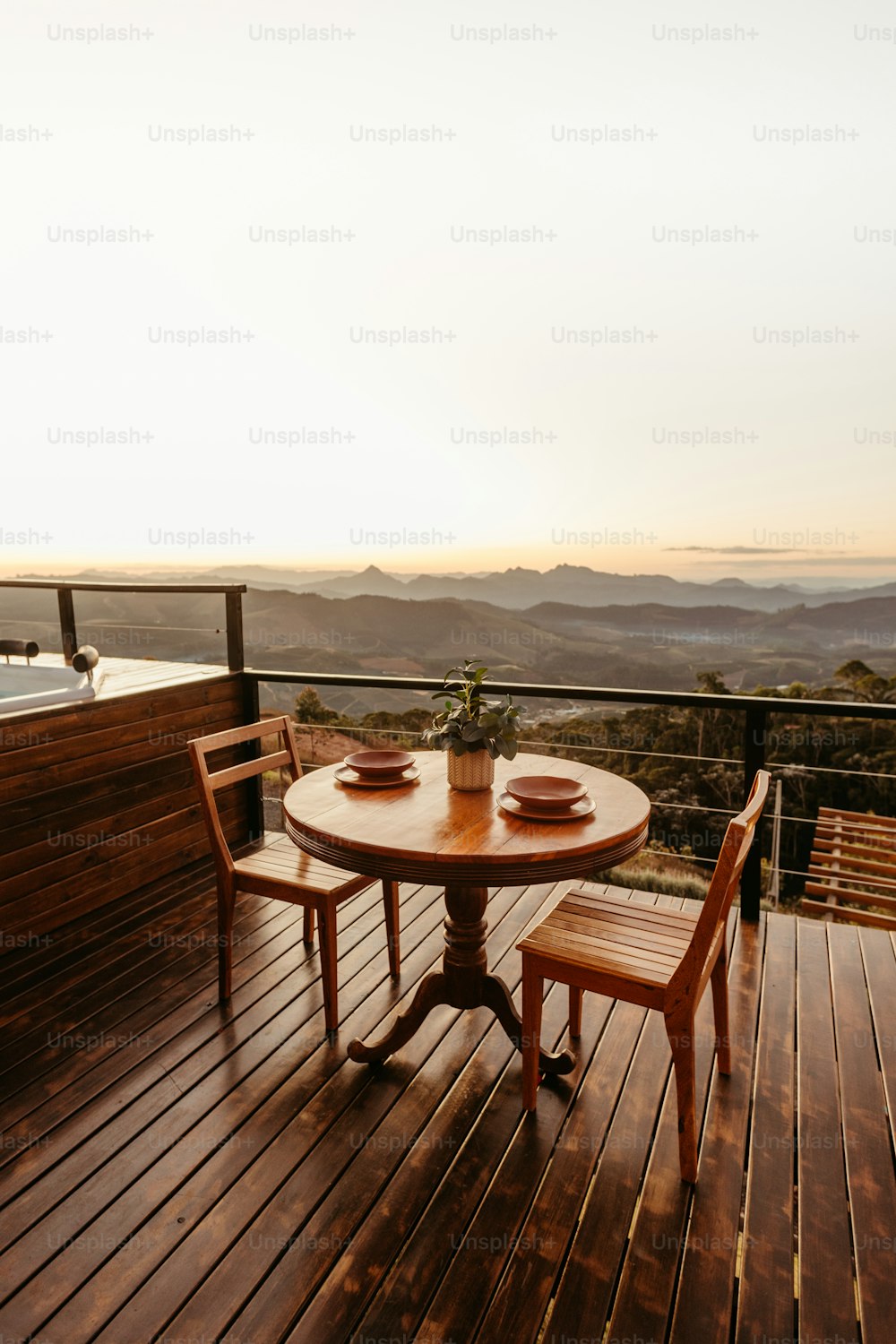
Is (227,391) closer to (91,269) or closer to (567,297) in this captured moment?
(91,269)

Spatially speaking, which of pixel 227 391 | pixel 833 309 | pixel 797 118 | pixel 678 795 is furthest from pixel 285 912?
pixel 678 795

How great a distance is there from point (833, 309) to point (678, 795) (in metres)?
6.20

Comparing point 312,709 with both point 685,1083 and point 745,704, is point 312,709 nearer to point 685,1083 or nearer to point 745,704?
point 745,704

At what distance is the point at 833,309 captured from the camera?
579 cm

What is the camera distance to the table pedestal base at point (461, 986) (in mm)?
2189

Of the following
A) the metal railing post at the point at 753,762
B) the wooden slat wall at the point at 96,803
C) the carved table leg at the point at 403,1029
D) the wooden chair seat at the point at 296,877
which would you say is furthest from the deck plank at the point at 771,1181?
the wooden slat wall at the point at 96,803

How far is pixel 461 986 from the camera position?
2271 millimetres

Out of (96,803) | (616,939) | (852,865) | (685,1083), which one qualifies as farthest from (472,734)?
(852,865)

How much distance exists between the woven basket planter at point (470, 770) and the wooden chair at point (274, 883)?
0.47 metres

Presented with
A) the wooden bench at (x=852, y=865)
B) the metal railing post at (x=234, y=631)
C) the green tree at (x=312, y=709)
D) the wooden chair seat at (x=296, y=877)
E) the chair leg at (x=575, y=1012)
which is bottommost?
the wooden bench at (x=852, y=865)

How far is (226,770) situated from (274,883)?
50 cm

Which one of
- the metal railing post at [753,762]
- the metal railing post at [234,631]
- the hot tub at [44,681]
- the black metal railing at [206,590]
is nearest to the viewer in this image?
the metal railing post at [753,762]

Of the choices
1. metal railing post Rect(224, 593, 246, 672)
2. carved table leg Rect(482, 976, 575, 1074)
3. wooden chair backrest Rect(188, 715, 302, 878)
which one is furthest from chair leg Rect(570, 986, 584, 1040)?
metal railing post Rect(224, 593, 246, 672)

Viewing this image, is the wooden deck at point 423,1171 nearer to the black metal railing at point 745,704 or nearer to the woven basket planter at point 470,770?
the black metal railing at point 745,704
